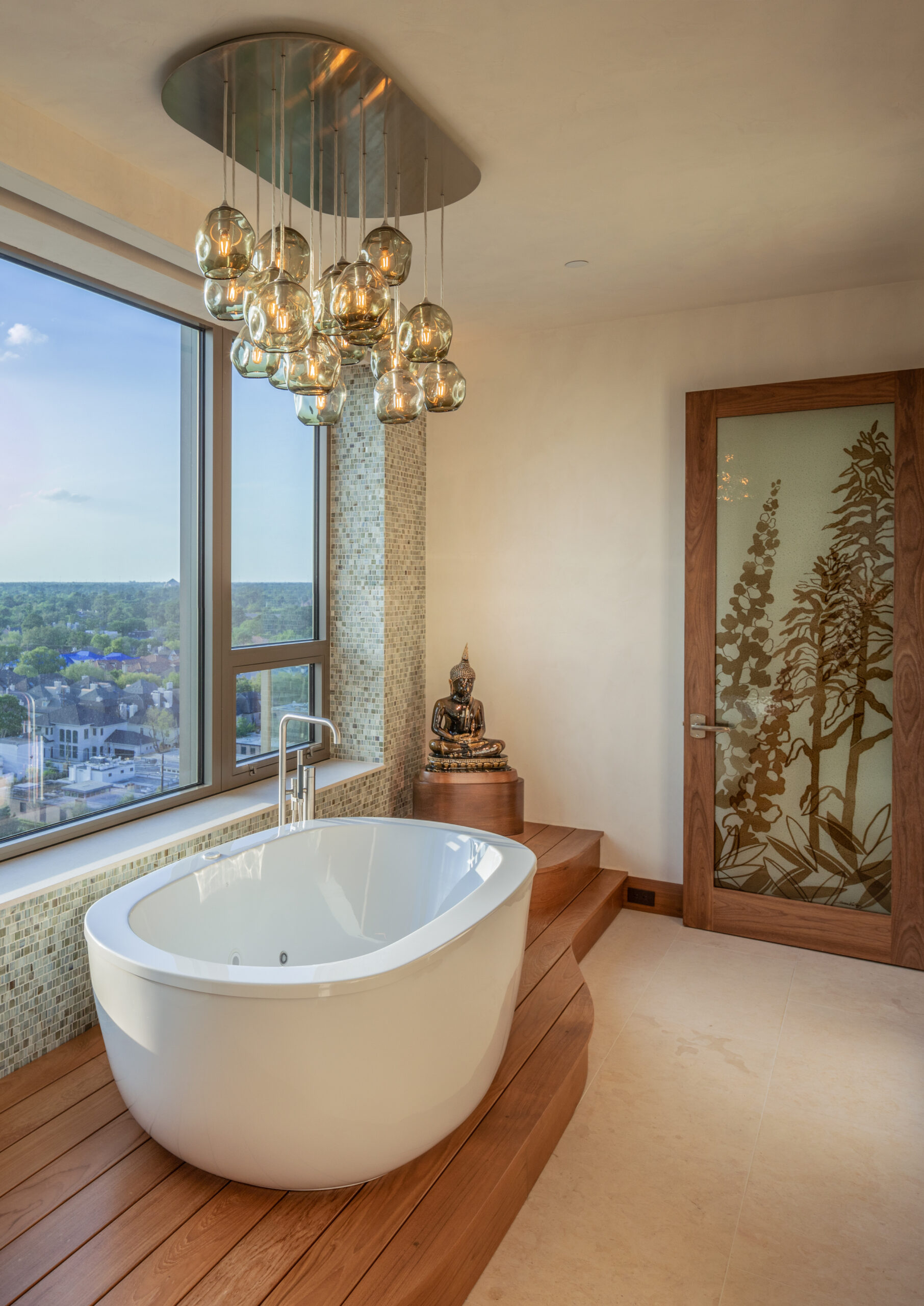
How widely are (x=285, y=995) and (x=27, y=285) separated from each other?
7.55ft

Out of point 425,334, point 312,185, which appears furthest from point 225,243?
point 312,185

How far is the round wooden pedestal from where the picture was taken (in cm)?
386

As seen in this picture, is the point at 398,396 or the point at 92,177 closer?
the point at 398,396

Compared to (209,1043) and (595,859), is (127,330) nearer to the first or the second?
(209,1043)

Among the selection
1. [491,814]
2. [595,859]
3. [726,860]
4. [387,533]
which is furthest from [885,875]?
[387,533]

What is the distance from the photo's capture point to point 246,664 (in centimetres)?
363

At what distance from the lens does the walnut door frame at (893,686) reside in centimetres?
337

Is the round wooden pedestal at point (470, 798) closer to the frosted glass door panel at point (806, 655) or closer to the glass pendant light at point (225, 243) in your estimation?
the frosted glass door panel at point (806, 655)

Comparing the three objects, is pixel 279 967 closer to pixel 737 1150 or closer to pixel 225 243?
pixel 737 1150

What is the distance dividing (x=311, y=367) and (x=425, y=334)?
282 mm

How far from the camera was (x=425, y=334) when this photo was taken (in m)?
1.99

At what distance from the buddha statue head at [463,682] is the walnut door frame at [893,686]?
99 cm

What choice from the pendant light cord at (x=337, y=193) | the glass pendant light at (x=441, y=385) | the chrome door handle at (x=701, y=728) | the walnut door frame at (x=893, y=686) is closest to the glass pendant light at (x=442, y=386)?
the glass pendant light at (x=441, y=385)

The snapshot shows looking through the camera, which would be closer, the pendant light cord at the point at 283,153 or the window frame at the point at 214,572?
the pendant light cord at the point at 283,153
